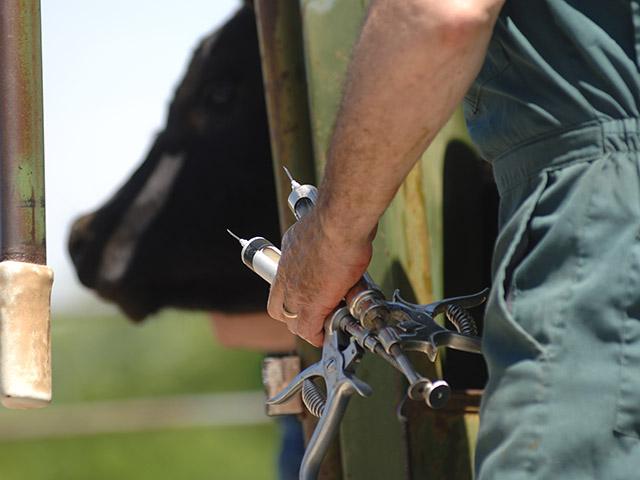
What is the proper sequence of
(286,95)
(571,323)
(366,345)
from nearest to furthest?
(571,323) < (366,345) < (286,95)

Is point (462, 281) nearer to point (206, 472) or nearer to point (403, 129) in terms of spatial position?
point (403, 129)

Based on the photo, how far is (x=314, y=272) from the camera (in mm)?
1674

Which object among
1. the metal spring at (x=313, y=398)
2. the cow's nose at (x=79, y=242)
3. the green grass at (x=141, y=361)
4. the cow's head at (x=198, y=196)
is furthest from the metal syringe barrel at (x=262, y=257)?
the green grass at (x=141, y=361)

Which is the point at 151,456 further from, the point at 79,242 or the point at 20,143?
the point at 20,143

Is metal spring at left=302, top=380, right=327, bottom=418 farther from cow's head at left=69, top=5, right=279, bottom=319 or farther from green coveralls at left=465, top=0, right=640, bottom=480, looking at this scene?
cow's head at left=69, top=5, right=279, bottom=319

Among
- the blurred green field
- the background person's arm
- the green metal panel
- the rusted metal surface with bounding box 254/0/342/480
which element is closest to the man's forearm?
the background person's arm

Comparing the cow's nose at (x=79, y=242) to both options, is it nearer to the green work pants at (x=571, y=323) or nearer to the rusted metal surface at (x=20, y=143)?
the rusted metal surface at (x=20, y=143)

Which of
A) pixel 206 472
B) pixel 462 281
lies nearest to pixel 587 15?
pixel 462 281

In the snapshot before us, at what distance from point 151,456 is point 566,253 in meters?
8.16

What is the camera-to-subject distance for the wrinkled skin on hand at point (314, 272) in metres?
1.63

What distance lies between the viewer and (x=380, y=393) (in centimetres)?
224

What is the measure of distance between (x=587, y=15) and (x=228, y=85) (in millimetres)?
1786

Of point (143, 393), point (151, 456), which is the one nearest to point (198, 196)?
point (151, 456)

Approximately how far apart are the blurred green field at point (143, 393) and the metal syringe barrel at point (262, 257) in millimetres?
7358
